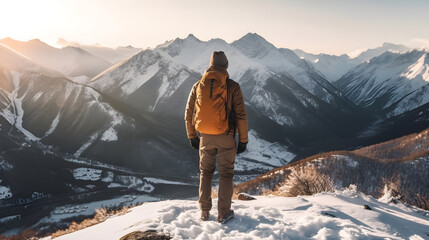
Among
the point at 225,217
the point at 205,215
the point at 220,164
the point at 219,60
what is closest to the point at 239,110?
the point at 219,60

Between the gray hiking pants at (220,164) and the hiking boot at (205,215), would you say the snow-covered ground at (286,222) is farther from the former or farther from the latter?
the gray hiking pants at (220,164)

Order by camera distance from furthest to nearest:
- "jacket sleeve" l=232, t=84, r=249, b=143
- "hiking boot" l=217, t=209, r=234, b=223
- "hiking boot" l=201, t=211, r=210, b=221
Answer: "hiking boot" l=201, t=211, r=210, b=221 < "jacket sleeve" l=232, t=84, r=249, b=143 < "hiking boot" l=217, t=209, r=234, b=223

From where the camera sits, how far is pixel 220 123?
7.91m

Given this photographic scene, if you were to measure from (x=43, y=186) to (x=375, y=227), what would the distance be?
22937 centimetres

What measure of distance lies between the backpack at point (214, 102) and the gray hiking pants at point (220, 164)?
0.32m

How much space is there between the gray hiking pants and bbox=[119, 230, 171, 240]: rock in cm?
169

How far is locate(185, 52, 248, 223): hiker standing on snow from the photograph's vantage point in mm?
7930

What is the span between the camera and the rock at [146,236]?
22.2 ft

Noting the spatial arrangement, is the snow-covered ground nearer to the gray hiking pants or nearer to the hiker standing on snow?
the gray hiking pants

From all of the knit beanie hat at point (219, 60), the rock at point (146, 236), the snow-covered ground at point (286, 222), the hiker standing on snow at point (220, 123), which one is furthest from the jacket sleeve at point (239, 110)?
the rock at point (146, 236)

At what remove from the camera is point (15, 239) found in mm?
11359

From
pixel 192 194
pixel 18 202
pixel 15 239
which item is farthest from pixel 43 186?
pixel 15 239

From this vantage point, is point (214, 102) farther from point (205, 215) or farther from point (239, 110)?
point (205, 215)

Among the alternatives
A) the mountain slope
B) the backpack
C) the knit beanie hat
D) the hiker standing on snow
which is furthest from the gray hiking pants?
the mountain slope
